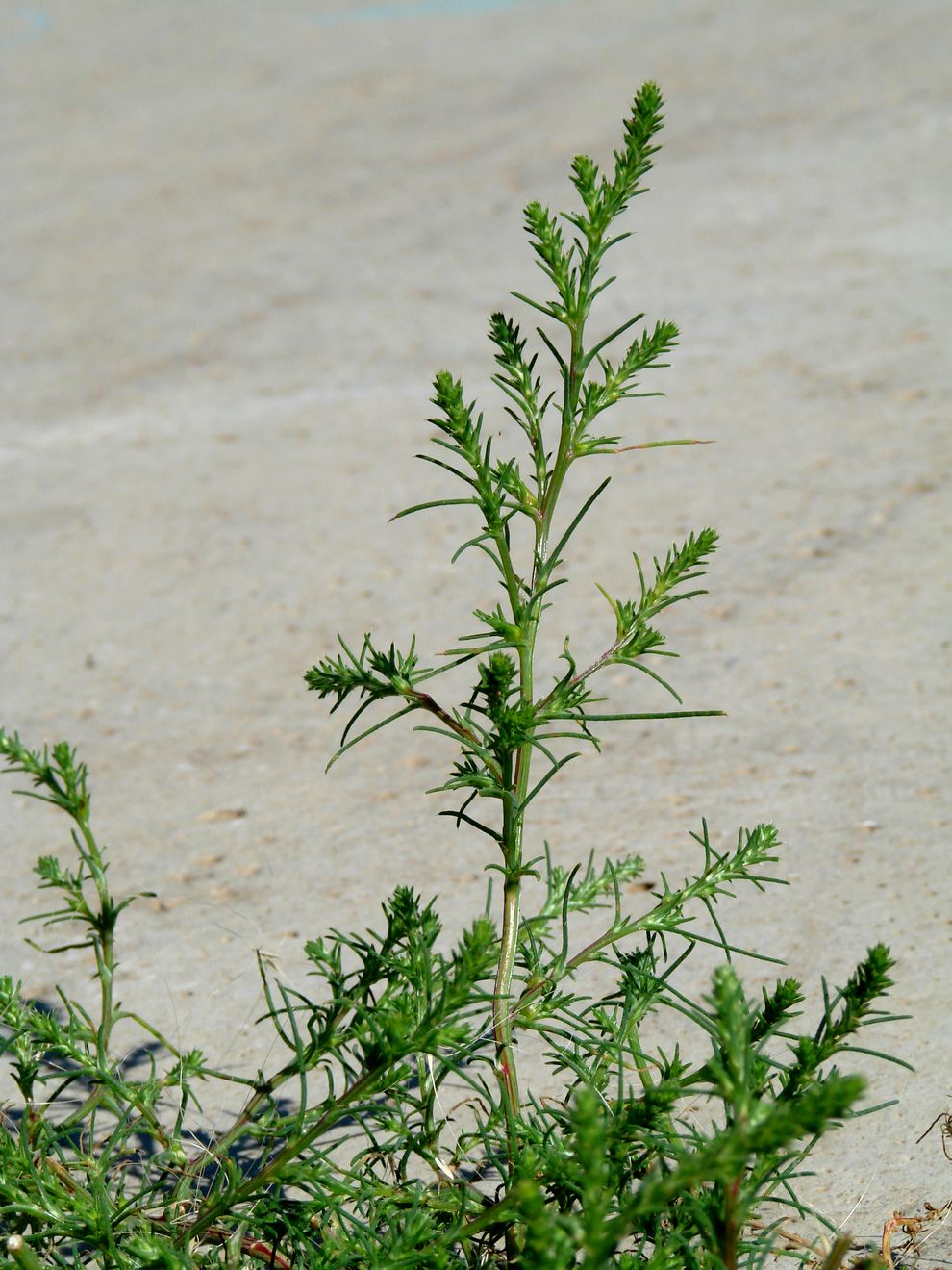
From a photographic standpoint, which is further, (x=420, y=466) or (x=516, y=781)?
(x=420, y=466)

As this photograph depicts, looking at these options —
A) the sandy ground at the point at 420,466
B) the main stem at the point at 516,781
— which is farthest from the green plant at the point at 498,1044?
the sandy ground at the point at 420,466

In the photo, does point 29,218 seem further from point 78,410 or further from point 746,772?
point 746,772

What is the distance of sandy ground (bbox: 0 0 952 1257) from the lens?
10.2 ft

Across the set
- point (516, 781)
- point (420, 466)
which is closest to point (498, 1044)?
point (516, 781)

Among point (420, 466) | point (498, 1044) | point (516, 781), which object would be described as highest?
point (420, 466)

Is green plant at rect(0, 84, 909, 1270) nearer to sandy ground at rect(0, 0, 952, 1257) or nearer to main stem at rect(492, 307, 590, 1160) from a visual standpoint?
main stem at rect(492, 307, 590, 1160)

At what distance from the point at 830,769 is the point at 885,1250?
158 cm

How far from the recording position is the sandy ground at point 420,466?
3098 millimetres

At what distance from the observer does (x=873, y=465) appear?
4.85 meters

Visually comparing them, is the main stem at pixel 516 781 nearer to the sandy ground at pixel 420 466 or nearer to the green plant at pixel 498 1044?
the green plant at pixel 498 1044

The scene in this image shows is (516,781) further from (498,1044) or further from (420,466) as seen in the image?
(420,466)

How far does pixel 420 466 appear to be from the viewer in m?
5.36

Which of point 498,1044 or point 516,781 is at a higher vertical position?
point 516,781

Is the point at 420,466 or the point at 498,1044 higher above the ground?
the point at 420,466
